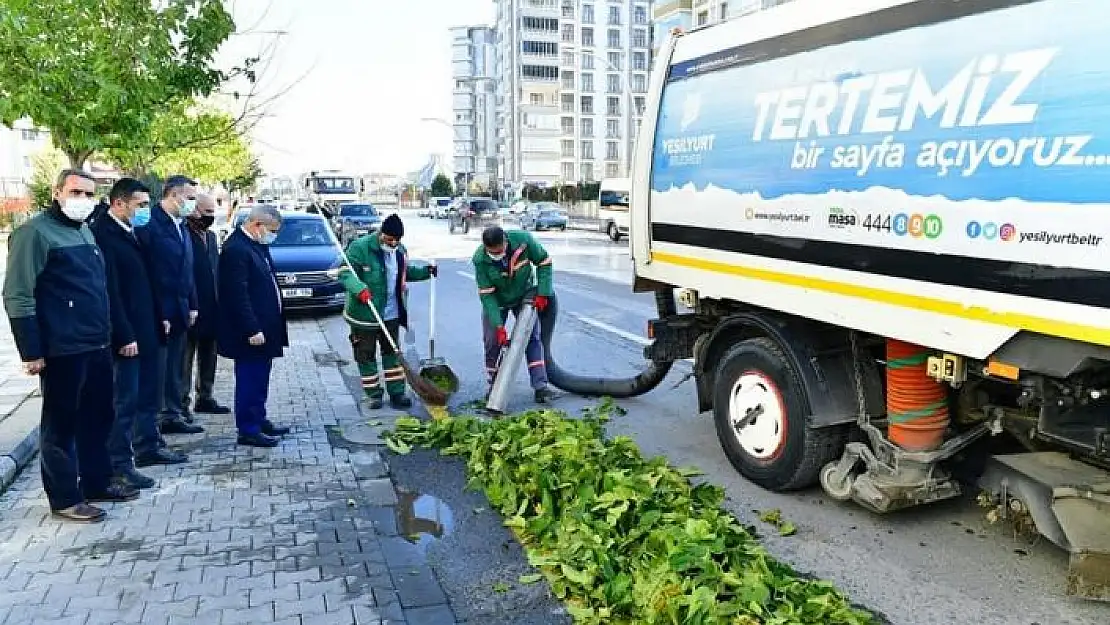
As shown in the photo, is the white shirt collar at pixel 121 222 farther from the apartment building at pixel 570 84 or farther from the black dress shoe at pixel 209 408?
the apartment building at pixel 570 84

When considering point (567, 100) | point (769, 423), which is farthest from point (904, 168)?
point (567, 100)

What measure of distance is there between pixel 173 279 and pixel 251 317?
0.59 m

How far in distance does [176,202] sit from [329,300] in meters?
7.73

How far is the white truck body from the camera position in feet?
10.8

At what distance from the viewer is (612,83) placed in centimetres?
10575

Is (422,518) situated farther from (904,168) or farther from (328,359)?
(328,359)

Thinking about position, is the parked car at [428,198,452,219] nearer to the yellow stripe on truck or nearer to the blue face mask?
the blue face mask

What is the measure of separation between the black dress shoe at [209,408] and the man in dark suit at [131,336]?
4.81ft

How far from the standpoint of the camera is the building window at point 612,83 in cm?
10506

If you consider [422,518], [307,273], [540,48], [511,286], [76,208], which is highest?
[540,48]

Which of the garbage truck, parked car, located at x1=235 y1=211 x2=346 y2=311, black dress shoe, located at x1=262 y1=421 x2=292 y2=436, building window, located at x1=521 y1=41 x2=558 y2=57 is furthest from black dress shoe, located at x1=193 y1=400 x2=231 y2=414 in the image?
building window, located at x1=521 y1=41 x2=558 y2=57

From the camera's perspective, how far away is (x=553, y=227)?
46.7 meters

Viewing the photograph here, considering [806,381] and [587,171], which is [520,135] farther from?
[806,381]

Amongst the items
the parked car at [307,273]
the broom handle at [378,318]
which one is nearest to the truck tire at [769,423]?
the broom handle at [378,318]
